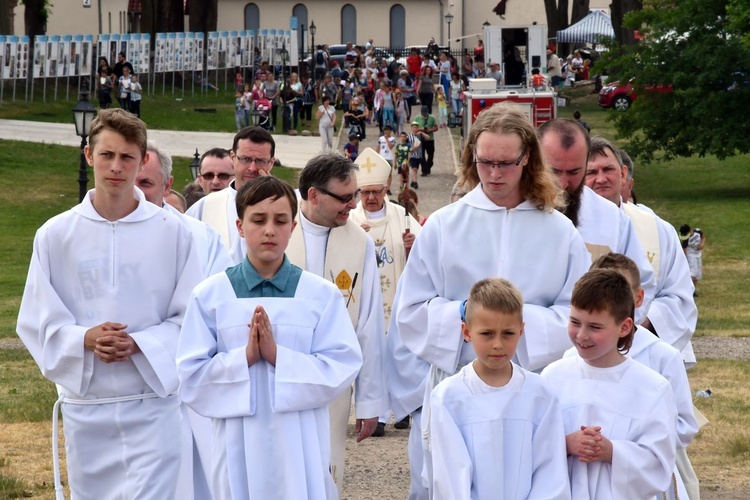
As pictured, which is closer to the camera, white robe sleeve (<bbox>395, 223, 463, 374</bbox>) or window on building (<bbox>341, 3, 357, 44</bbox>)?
white robe sleeve (<bbox>395, 223, 463, 374</bbox>)

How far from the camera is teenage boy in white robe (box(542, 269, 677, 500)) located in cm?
494

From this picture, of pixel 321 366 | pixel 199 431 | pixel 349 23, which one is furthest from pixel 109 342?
pixel 349 23

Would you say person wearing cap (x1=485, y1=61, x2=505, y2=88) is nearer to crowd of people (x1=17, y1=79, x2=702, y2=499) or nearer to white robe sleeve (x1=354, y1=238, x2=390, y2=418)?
crowd of people (x1=17, y1=79, x2=702, y2=499)

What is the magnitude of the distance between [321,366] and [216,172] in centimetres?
398

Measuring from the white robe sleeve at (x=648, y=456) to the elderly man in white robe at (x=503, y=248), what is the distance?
0.65 metres

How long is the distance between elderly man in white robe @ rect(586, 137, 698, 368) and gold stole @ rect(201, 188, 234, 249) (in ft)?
7.27

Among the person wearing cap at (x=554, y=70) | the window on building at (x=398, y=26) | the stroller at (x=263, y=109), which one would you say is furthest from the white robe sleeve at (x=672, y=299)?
the window on building at (x=398, y=26)

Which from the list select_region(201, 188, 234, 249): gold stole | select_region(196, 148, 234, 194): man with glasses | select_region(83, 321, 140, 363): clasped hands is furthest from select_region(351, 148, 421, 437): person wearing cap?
select_region(83, 321, 140, 363): clasped hands

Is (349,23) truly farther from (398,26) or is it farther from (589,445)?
(589,445)

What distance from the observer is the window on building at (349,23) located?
81.1 metres

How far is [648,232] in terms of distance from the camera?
6.94 meters

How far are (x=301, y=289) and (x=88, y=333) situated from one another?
1.07 metres

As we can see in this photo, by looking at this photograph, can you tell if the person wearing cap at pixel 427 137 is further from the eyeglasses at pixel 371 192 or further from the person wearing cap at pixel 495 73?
the eyeglasses at pixel 371 192

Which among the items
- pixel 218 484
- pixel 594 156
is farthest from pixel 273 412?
pixel 594 156
